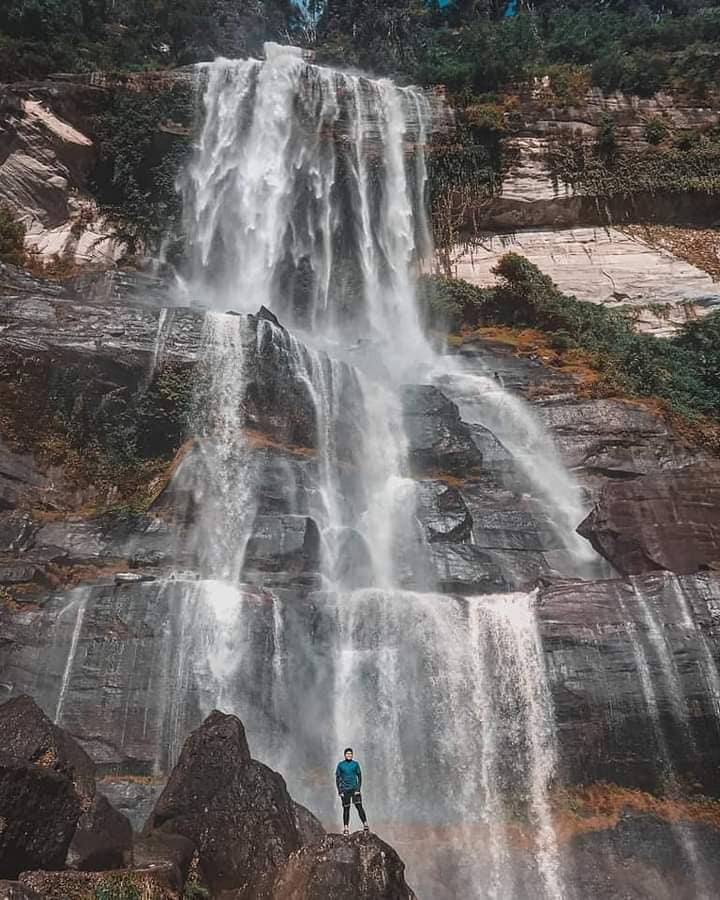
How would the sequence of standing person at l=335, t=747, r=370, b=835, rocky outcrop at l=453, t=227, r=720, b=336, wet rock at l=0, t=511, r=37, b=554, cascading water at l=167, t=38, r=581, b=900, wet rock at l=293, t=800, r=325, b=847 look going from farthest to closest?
rocky outcrop at l=453, t=227, r=720, b=336, wet rock at l=0, t=511, r=37, b=554, cascading water at l=167, t=38, r=581, b=900, standing person at l=335, t=747, r=370, b=835, wet rock at l=293, t=800, r=325, b=847

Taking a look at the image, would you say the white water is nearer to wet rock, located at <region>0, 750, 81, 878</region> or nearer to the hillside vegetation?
wet rock, located at <region>0, 750, 81, 878</region>

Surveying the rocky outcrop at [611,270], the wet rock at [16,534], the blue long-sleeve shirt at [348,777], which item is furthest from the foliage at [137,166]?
the blue long-sleeve shirt at [348,777]

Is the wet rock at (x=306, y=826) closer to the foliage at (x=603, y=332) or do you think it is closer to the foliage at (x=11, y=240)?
the foliage at (x=603, y=332)

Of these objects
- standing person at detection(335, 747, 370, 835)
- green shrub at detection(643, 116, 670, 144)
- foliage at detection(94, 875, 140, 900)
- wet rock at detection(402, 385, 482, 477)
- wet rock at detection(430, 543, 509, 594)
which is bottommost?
wet rock at detection(402, 385, 482, 477)

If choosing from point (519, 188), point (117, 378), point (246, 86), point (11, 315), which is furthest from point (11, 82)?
point (519, 188)

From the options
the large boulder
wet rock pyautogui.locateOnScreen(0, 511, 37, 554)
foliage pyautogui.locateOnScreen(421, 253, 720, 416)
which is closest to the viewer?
the large boulder

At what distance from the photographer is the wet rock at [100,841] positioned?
6676 millimetres

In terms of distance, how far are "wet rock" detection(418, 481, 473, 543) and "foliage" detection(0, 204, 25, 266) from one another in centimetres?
1441

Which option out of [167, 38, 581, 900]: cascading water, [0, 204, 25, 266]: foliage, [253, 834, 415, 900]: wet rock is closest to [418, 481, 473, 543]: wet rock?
[167, 38, 581, 900]: cascading water

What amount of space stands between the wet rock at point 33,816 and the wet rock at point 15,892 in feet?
3.74

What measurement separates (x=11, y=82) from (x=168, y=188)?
262 inches

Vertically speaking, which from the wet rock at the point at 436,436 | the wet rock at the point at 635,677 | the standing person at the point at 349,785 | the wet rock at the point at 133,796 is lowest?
the wet rock at the point at 133,796

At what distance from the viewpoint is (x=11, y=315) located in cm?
1742

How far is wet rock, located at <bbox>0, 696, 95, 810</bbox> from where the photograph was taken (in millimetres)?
7266
